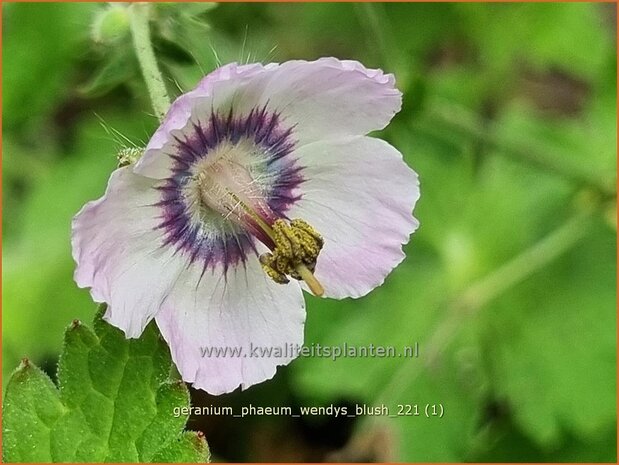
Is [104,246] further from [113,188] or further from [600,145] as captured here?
[600,145]

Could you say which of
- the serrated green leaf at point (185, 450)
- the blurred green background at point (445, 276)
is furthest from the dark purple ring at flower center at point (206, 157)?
the blurred green background at point (445, 276)

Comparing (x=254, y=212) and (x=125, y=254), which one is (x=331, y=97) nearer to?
(x=254, y=212)

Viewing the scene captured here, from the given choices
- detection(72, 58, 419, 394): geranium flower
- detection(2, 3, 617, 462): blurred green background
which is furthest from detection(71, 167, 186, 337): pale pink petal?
detection(2, 3, 617, 462): blurred green background

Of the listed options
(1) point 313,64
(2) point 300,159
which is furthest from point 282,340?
(1) point 313,64

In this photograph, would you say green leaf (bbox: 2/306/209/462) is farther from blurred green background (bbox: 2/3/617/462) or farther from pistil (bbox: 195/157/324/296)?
blurred green background (bbox: 2/3/617/462)

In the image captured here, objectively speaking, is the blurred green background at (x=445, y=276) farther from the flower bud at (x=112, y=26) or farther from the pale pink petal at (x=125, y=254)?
the pale pink petal at (x=125, y=254)

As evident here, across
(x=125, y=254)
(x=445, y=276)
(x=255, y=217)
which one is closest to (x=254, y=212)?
(x=255, y=217)
